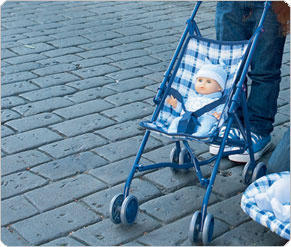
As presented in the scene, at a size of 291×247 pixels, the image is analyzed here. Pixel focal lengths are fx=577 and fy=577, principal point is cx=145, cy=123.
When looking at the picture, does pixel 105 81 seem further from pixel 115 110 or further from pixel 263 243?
pixel 263 243

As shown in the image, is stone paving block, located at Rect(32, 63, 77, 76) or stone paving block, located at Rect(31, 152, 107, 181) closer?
stone paving block, located at Rect(31, 152, 107, 181)

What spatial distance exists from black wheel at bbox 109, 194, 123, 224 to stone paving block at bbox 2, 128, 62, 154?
1.14 metres

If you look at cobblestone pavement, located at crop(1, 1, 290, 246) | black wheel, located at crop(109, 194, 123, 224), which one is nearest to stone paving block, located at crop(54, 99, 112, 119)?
cobblestone pavement, located at crop(1, 1, 290, 246)

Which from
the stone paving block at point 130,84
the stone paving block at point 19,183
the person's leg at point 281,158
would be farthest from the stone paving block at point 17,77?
the person's leg at point 281,158

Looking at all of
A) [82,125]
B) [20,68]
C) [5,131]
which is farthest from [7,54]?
→ [82,125]

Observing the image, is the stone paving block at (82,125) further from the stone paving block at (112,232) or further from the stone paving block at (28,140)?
the stone paving block at (112,232)

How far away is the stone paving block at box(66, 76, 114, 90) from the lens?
5.08 meters

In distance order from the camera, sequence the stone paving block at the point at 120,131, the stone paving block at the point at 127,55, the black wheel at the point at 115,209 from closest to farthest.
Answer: the black wheel at the point at 115,209, the stone paving block at the point at 120,131, the stone paving block at the point at 127,55

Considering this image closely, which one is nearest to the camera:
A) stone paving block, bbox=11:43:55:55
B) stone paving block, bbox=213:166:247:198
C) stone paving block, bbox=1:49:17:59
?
stone paving block, bbox=213:166:247:198

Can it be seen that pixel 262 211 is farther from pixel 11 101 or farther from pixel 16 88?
pixel 16 88

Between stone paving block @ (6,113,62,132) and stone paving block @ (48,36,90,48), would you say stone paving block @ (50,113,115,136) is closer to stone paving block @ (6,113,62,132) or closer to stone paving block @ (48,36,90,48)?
stone paving block @ (6,113,62,132)

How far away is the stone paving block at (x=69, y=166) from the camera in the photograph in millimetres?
3709

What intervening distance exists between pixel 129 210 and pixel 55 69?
8.69 feet

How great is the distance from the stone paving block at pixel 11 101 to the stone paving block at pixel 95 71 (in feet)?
2.36
